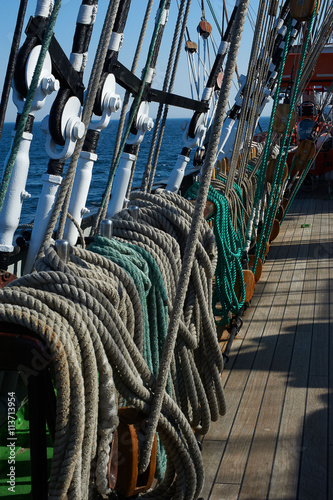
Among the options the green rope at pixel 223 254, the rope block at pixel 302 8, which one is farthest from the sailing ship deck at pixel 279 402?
the rope block at pixel 302 8

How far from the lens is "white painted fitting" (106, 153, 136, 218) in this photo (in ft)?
11.5

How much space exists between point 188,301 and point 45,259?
77 centimetres

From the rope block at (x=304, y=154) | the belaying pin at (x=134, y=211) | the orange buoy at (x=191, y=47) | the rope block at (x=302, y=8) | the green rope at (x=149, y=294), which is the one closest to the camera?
the green rope at (x=149, y=294)

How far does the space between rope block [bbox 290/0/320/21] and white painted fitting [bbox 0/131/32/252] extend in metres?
2.28

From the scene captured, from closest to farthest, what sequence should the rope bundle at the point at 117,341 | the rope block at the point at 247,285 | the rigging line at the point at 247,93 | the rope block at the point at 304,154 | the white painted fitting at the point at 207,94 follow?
the rope bundle at the point at 117,341, the rigging line at the point at 247,93, the rope block at the point at 247,285, the white painted fitting at the point at 207,94, the rope block at the point at 304,154

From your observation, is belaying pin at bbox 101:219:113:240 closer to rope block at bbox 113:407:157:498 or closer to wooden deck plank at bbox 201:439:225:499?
rope block at bbox 113:407:157:498

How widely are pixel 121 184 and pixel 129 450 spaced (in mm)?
2236

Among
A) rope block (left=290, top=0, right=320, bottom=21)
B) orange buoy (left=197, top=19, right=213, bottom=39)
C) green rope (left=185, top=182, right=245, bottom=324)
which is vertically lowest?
green rope (left=185, top=182, right=245, bottom=324)

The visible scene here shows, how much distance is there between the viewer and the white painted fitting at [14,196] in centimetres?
241

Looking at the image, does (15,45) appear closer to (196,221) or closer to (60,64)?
(60,64)

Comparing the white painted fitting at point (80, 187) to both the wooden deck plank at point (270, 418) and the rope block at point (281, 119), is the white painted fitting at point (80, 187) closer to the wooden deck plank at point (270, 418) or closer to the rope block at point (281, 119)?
the wooden deck plank at point (270, 418)

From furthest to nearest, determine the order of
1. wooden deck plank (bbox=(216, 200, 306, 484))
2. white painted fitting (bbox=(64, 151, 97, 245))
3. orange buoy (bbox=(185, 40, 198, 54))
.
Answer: orange buoy (bbox=(185, 40, 198, 54))
white painted fitting (bbox=(64, 151, 97, 245))
wooden deck plank (bbox=(216, 200, 306, 484))

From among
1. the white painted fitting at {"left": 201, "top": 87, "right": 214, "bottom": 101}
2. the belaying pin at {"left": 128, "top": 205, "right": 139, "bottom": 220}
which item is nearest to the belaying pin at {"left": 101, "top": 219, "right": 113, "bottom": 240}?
the belaying pin at {"left": 128, "top": 205, "right": 139, "bottom": 220}

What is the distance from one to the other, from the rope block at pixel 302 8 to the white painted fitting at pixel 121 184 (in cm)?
144
